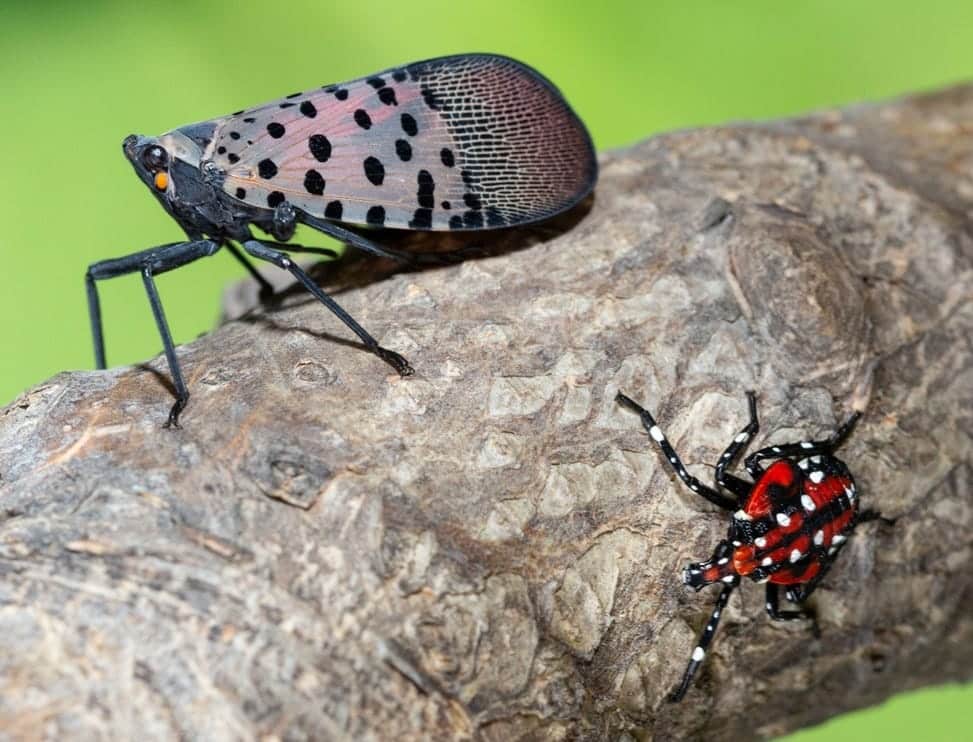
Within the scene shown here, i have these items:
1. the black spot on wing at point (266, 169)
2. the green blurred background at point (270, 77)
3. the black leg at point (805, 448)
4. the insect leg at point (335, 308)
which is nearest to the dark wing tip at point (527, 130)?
the black spot on wing at point (266, 169)

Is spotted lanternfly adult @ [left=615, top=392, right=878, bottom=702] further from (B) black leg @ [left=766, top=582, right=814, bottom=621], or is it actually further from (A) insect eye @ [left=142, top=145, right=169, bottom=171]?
(A) insect eye @ [left=142, top=145, right=169, bottom=171]

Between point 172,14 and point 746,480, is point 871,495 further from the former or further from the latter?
point 172,14

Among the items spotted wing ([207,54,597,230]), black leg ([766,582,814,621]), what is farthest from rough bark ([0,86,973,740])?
spotted wing ([207,54,597,230])

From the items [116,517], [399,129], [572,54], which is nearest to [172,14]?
[572,54]

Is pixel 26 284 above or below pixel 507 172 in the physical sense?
below

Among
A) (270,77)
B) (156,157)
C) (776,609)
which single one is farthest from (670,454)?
(270,77)

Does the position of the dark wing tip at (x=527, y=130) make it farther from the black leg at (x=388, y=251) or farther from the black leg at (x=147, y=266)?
the black leg at (x=147, y=266)
